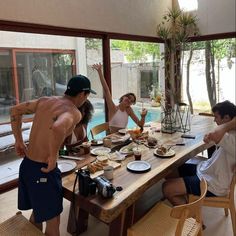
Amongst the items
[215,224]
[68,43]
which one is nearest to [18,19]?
[68,43]

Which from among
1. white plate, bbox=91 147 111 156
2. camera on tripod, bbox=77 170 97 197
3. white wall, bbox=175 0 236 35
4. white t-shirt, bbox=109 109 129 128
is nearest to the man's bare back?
camera on tripod, bbox=77 170 97 197

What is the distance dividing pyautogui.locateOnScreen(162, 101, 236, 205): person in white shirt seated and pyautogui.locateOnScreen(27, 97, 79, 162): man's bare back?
96 centimetres

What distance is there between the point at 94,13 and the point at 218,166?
2.64 metres

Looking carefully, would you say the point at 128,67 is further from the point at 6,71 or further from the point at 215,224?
the point at 215,224

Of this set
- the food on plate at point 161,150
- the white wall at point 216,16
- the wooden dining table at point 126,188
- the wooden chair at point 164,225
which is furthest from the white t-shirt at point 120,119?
the white wall at point 216,16

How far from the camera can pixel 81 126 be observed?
2.72 metres

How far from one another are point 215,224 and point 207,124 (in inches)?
49.4

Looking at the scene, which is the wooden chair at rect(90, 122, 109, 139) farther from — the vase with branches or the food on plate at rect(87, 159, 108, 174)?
the vase with branches

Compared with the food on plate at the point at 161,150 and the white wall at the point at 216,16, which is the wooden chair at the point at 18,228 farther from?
the white wall at the point at 216,16

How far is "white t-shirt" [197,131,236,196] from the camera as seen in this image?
1.68 metres

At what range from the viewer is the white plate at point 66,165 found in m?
1.79

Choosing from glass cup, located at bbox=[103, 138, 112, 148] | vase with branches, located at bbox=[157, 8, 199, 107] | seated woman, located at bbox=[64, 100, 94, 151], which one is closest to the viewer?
glass cup, located at bbox=[103, 138, 112, 148]

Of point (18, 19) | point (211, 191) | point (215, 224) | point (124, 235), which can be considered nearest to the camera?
point (124, 235)

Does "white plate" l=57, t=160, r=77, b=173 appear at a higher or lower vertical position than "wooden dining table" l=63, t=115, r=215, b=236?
higher
